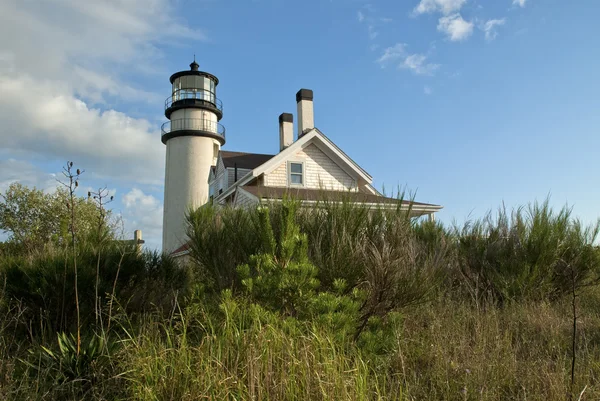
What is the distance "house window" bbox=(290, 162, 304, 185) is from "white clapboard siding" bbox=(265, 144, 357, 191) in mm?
164

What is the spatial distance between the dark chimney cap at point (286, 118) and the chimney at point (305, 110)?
4.42ft

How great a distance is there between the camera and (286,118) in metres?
22.8

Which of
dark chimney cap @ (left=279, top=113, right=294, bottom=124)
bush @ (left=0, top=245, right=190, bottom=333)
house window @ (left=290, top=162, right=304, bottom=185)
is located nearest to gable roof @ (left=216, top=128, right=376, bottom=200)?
house window @ (left=290, top=162, right=304, bottom=185)

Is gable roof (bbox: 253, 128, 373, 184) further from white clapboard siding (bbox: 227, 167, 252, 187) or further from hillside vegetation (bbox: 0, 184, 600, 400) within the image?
hillside vegetation (bbox: 0, 184, 600, 400)

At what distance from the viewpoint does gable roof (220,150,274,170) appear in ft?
72.4

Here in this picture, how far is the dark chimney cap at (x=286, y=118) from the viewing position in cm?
2275

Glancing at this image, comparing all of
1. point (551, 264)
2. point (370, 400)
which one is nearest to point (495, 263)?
point (551, 264)

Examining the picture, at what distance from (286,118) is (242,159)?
2898mm

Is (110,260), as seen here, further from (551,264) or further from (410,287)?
(551,264)

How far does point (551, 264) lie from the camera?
8.18 m

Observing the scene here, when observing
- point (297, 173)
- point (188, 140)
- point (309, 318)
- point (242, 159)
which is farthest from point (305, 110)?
point (309, 318)

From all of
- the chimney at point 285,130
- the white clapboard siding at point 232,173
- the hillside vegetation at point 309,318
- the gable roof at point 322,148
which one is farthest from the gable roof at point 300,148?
the hillside vegetation at point 309,318

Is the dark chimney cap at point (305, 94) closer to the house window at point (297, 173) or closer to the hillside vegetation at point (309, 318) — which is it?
the house window at point (297, 173)

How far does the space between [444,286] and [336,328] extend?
3863 mm
